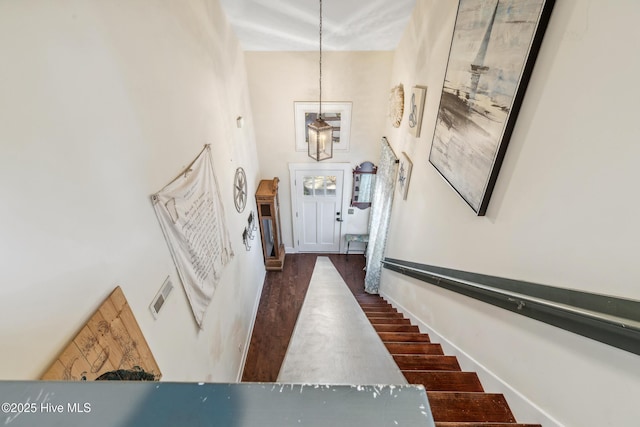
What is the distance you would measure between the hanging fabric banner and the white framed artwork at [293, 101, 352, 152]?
2167 mm

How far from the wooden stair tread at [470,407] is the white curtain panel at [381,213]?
2451mm

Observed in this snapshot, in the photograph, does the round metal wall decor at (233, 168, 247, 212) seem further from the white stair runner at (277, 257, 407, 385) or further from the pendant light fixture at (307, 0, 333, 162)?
the white stair runner at (277, 257, 407, 385)

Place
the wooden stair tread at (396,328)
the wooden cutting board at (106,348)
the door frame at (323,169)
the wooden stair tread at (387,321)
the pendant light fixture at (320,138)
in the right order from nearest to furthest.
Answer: the wooden cutting board at (106,348), the wooden stair tread at (396,328), the wooden stair tread at (387,321), the pendant light fixture at (320,138), the door frame at (323,169)

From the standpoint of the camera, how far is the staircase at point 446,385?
1229 millimetres

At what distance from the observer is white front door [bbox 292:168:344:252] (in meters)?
4.84

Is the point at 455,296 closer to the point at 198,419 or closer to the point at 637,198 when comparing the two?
the point at 637,198

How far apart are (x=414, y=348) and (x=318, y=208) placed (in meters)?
3.39

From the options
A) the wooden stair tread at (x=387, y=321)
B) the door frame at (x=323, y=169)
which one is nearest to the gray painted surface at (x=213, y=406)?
the wooden stair tread at (x=387, y=321)

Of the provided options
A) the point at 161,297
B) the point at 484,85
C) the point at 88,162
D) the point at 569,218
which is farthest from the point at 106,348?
the point at 484,85

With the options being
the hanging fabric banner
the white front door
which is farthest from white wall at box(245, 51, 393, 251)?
the hanging fabric banner

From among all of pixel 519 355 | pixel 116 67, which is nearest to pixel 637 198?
pixel 519 355

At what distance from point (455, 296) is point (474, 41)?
1.50 meters

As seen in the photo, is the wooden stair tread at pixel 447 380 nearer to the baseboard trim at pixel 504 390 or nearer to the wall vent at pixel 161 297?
the baseboard trim at pixel 504 390

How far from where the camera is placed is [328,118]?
432cm
